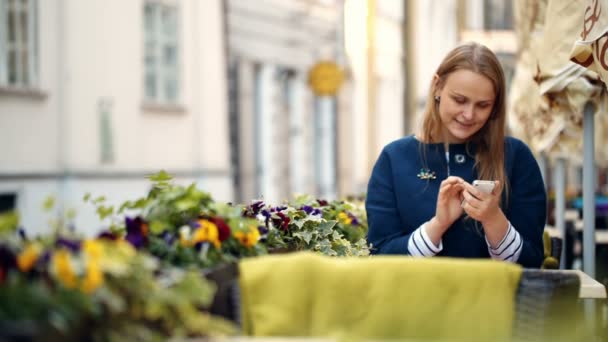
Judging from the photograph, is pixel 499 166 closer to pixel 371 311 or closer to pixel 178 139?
pixel 371 311

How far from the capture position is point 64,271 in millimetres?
1950

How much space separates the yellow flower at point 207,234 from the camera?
2723 mm

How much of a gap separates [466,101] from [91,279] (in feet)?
6.56

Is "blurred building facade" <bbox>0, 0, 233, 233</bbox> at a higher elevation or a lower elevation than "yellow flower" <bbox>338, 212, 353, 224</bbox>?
higher

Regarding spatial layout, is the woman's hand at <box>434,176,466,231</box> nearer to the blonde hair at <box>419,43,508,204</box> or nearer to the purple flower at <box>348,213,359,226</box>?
the blonde hair at <box>419,43,508,204</box>

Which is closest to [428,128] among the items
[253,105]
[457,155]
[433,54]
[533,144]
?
[457,155]

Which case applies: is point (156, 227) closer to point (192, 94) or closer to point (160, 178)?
point (160, 178)

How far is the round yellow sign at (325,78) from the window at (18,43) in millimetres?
8210

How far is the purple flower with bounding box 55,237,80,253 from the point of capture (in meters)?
2.06

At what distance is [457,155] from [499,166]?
190mm

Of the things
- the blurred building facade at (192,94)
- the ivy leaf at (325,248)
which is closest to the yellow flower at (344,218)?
the ivy leaf at (325,248)

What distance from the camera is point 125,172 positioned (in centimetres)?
1803

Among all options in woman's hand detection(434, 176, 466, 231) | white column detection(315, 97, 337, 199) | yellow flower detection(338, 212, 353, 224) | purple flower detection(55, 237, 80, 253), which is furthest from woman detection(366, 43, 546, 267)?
white column detection(315, 97, 337, 199)

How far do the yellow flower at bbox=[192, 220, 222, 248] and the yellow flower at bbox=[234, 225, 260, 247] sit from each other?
0.36ft
